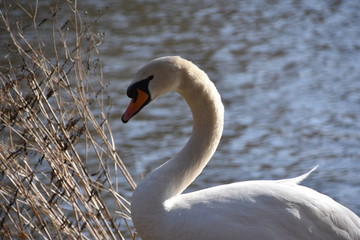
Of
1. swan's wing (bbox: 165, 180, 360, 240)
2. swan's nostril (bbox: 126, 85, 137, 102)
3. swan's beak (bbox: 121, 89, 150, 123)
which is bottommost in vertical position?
swan's wing (bbox: 165, 180, 360, 240)

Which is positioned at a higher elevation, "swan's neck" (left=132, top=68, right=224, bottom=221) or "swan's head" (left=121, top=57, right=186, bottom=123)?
"swan's head" (left=121, top=57, right=186, bottom=123)

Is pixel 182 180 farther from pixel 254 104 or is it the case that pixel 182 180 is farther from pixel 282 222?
pixel 254 104

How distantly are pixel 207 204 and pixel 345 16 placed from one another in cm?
470

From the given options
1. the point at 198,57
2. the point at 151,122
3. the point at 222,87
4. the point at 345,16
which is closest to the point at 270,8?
the point at 345,16

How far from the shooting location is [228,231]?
242 cm

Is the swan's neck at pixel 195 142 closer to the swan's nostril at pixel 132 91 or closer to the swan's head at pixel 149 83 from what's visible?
the swan's head at pixel 149 83

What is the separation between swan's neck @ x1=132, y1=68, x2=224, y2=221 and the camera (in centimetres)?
255

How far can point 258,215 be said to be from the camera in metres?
2.47

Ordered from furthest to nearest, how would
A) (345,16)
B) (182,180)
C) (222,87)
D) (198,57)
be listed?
(345,16) < (198,57) < (222,87) < (182,180)

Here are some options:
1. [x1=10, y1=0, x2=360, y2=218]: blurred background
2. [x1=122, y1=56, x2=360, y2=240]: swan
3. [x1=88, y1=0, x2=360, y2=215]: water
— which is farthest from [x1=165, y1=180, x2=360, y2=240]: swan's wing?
[x1=10, y1=0, x2=360, y2=218]: blurred background

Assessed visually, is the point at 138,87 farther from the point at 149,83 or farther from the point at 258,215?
Result: the point at 258,215

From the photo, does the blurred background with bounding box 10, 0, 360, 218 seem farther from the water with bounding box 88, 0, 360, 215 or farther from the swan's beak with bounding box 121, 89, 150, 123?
the swan's beak with bounding box 121, 89, 150, 123

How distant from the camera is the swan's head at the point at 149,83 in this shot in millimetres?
2518

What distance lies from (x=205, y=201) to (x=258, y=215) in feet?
0.54
